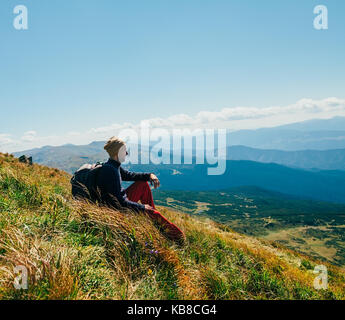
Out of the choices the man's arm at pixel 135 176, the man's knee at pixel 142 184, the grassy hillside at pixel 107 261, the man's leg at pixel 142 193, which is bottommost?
the grassy hillside at pixel 107 261

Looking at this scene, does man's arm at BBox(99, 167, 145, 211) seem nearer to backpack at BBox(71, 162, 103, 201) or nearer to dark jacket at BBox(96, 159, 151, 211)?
dark jacket at BBox(96, 159, 151, 211)

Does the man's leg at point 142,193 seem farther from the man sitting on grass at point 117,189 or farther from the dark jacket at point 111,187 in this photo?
the dark jacket at point 111,187

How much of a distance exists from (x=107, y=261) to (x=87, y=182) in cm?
177

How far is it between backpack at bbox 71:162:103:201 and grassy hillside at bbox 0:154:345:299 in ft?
0.93

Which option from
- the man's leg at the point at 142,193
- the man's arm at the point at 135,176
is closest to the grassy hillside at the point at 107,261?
the man's leg at the point at 142,193

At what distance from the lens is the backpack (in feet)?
15.3

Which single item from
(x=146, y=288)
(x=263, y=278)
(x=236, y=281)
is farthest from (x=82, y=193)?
(x=263, y=278)

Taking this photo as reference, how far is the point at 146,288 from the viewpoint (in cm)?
317

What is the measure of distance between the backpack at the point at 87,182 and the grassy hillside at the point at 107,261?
283mm

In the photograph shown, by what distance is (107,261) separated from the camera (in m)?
3.60

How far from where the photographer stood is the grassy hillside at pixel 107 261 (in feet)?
9.02

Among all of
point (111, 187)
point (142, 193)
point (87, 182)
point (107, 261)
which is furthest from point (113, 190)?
point (107, 261)

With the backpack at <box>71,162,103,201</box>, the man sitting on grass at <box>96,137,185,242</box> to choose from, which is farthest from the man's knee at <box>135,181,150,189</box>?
the backpack at <box>71,162,103,201</box>
